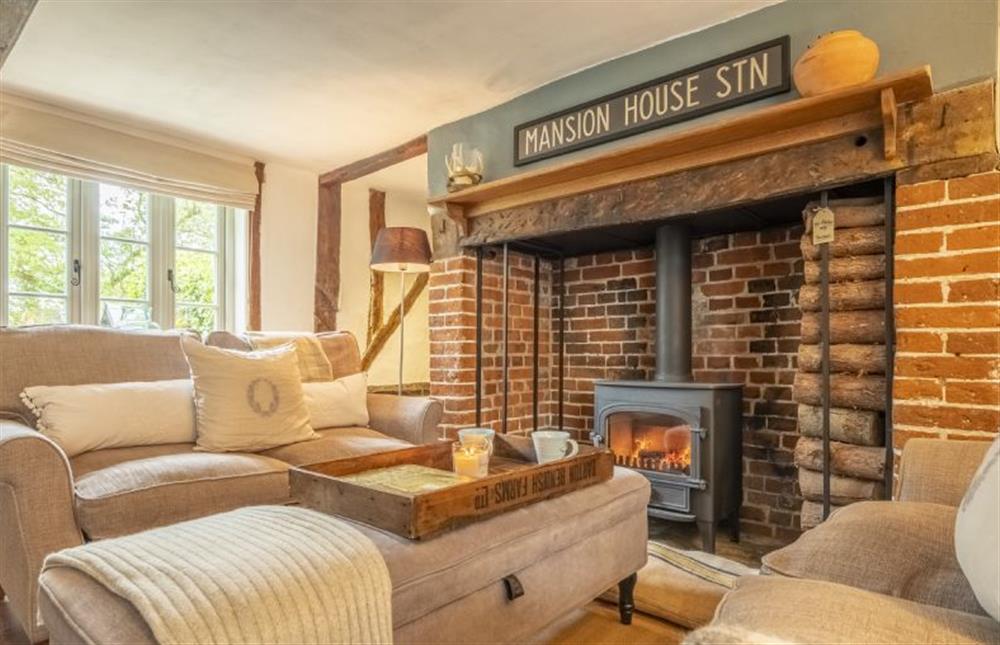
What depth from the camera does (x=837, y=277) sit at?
204 cm

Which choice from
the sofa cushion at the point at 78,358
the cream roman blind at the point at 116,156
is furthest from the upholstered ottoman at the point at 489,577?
the cream roman blind at the point at 116,156

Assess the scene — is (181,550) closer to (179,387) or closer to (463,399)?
(179,387)

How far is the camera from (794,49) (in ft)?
6.96

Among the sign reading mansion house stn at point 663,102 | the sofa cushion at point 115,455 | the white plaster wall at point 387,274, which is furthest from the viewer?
the white plaster wall at point 387,274

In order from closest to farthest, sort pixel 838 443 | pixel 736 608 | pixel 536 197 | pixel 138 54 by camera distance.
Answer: pixel 736 608
pixel 838 443
pixel 138 54
pixel 536 197

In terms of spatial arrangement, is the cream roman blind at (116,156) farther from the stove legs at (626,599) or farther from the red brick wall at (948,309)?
the red brick wall at (948,309)

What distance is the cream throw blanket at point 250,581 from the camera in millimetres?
822

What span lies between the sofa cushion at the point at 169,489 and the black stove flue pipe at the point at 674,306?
1.68 m

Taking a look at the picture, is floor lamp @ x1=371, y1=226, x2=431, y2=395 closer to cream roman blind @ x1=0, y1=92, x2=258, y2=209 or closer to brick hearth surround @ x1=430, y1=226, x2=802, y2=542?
brick hearth surround @ x1=430, y1=226, x2=802, y2=542

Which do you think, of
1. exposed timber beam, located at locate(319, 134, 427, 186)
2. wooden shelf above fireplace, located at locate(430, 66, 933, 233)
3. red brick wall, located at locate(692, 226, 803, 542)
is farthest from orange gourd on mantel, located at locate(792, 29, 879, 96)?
exposed timber beam, located at locate(319, 134, 427, 186)

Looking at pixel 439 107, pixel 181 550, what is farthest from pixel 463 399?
pixel 181 550

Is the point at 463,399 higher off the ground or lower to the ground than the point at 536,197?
lower

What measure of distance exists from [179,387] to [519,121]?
198 cm

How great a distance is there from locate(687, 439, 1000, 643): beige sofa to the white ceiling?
5.83ft
